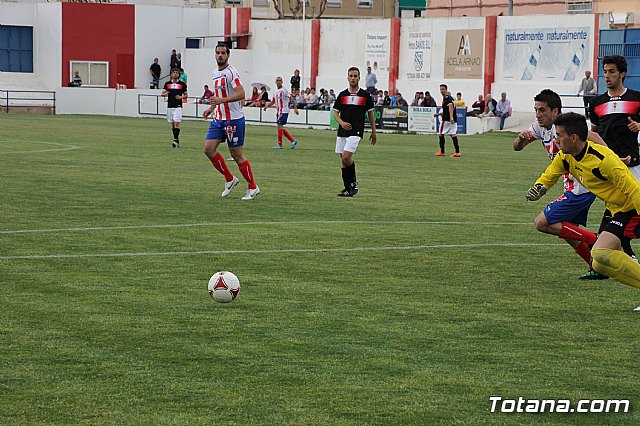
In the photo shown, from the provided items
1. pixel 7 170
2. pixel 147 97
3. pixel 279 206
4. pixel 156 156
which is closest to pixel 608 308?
pixel 279 206

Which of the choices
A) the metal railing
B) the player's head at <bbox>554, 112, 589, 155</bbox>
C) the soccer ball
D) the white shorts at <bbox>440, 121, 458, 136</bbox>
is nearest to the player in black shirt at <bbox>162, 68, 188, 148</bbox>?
the white shorts at <bbox>440, 121, 458, 136</bbox>

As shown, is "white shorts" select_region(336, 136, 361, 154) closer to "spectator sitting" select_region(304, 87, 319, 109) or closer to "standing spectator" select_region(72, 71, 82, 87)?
"spectator sitting" select_region(304, 87, 319, 109)

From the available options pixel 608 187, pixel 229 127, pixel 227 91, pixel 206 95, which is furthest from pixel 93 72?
pixel 608 187

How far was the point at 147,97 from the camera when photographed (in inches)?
2234

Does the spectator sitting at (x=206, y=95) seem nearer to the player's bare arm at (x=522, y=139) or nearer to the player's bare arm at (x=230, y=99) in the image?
the player's bare arm at (x=230, y=99)

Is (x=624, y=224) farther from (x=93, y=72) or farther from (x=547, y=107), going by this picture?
(x=93, y=72)

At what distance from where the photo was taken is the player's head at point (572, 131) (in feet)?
29.1

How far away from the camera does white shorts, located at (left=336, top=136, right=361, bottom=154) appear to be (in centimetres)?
1919

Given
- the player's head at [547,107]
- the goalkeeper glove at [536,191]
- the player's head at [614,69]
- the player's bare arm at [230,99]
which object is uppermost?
the player's head at [614,69]

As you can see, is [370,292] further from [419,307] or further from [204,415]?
[204,415]

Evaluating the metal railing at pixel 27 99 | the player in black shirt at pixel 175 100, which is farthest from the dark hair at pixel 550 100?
the metal railing at pixel 27 99

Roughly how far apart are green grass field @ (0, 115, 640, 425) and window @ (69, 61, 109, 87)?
1824 inches

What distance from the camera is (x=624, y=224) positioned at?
898cm

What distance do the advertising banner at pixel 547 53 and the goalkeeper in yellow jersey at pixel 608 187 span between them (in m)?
41.3
